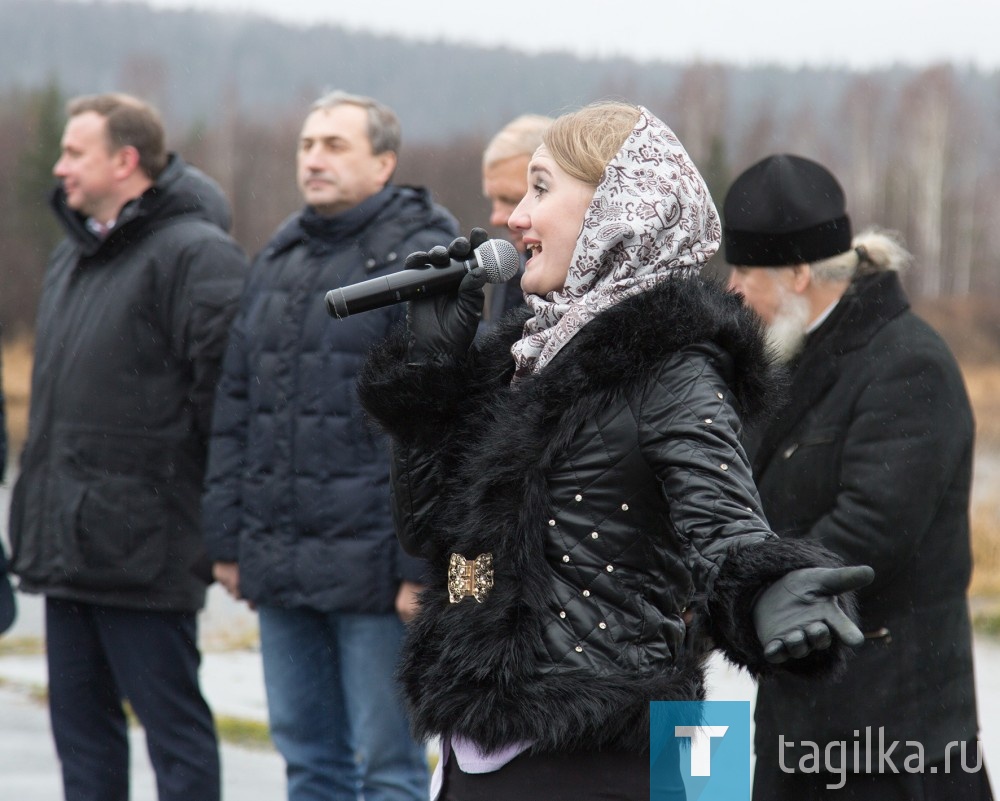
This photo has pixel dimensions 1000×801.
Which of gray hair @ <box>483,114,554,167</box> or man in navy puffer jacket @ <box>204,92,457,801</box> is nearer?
man in navy puffer jacket @ <box>204,92,457,801</box>

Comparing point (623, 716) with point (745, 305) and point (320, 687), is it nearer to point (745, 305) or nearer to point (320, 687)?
point (745, 305)

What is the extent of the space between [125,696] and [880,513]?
2468mm

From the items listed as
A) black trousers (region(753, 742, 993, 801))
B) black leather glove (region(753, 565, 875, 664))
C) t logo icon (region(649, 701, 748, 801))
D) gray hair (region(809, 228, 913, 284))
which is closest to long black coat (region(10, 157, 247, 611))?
gray hair (region(809, 228, 913, 284))

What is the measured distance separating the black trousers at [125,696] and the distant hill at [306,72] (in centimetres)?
4812

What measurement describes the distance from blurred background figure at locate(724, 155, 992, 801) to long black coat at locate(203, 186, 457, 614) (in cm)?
115

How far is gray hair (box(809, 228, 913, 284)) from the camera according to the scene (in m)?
3.92

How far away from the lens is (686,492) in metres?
2.27

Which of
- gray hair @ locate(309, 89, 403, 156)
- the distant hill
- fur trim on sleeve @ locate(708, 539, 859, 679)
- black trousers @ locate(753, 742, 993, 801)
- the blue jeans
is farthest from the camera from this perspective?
the distant hill

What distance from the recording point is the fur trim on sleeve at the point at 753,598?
2.13m

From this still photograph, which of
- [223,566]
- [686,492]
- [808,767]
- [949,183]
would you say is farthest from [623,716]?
[949,183]

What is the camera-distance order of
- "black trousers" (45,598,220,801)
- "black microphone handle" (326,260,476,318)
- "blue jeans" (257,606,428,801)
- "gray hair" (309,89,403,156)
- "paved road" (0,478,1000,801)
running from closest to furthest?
"black microphone handle" (326,260,476,318)
"blue jeans" (257,606,428,801)
"black trousers" (45,598,220,801)
"gray hair" (309,89,403,156)
"paved road" (0,478,1000,801)

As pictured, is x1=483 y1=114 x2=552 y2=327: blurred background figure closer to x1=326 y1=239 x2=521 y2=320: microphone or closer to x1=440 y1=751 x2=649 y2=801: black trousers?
x1=326 y1=239 x2=521 y2=320: microphone

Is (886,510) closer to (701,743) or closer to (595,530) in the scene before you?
(701,743)

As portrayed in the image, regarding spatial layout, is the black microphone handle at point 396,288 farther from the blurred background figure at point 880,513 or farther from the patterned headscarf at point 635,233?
the blurred background figure at point 880,513
